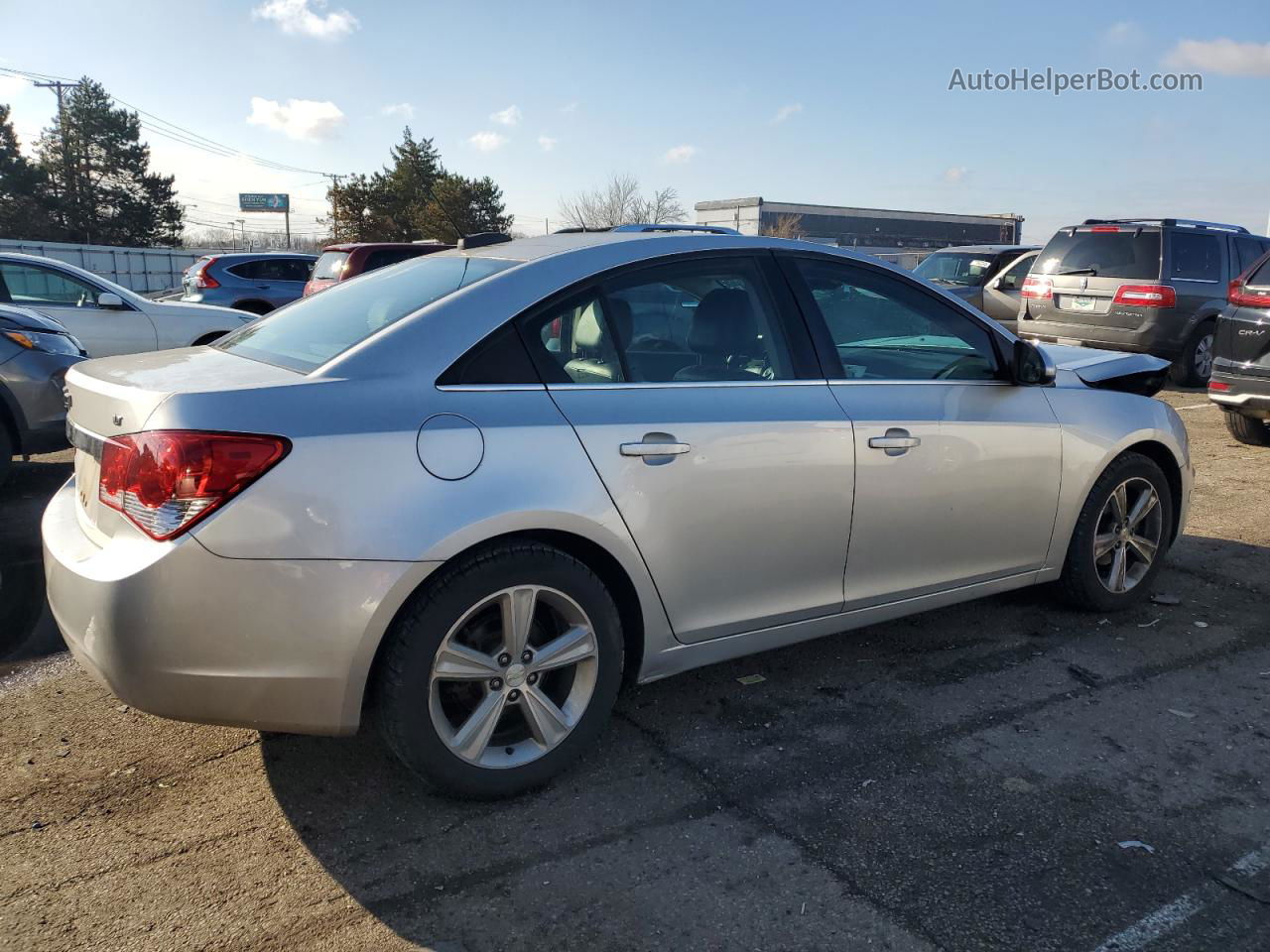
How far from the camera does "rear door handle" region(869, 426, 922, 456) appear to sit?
3467mm

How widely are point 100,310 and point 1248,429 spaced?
1014 centimetres

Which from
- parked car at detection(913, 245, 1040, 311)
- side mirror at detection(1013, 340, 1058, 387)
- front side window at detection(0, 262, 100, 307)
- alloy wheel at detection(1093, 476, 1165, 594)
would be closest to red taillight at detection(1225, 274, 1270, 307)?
alloy wheel at detection(1093, 476, 1165, 594)

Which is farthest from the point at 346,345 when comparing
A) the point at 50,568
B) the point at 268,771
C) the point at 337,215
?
the point at 337,215

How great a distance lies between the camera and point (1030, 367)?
12.8 feet

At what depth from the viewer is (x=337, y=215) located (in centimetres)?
5134

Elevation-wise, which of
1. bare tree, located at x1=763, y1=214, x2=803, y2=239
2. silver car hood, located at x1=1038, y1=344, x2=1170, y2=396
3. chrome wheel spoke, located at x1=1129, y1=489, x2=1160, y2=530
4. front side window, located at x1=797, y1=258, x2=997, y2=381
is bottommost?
chrome wheel spoke, located at x1=1129, y1=489, x2=1160, y2=530

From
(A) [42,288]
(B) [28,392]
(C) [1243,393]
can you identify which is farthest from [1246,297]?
(A) [42,288]

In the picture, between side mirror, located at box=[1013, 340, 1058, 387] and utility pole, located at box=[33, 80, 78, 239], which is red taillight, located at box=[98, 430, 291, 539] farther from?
utility pole, located at box=[33, 80, 78, 239]

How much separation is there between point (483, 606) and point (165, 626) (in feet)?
2.61

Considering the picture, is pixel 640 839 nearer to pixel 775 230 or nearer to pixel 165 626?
pixel 165 626

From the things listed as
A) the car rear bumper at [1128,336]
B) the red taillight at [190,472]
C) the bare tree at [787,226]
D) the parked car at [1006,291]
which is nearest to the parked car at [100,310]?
the red taillight at [190,472]

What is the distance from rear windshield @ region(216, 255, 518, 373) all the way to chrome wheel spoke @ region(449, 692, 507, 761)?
107 cm

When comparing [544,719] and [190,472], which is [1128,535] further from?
[190,472]

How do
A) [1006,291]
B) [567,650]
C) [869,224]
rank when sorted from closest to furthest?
[567,650], [1006,291], [869,224]
